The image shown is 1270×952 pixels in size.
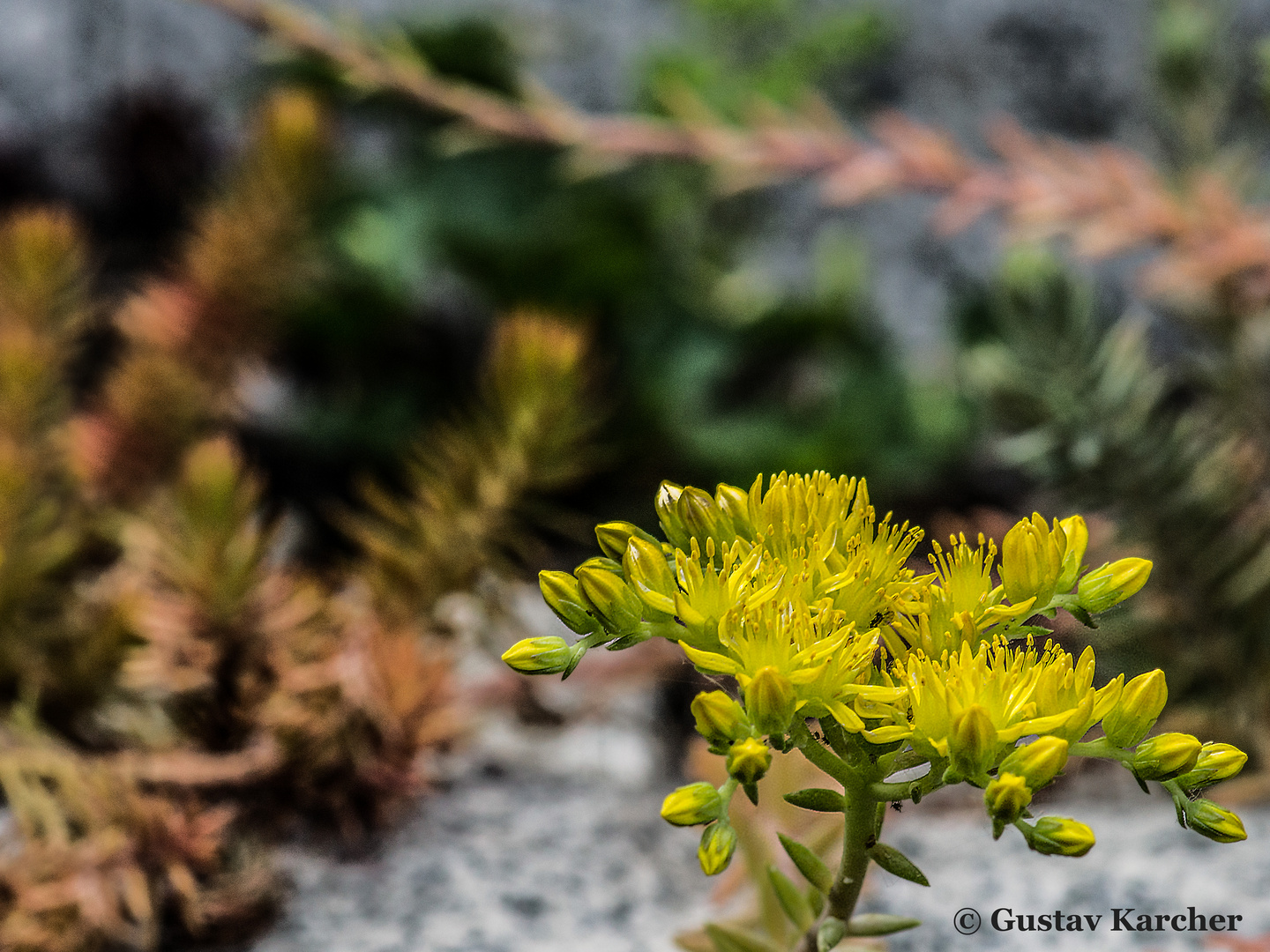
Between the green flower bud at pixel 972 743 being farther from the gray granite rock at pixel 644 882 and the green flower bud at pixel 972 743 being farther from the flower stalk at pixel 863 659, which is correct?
the gray granite rock at pixel 644 882

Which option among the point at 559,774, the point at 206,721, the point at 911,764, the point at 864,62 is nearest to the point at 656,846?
the point at 559,774

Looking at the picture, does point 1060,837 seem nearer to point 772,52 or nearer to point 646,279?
point 646,279

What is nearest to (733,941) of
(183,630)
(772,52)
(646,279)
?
(183,630)

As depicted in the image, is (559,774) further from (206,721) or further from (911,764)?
(911,764)

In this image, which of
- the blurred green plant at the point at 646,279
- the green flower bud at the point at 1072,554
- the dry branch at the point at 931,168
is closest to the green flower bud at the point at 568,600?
the green flower bud at the point at 1072,554

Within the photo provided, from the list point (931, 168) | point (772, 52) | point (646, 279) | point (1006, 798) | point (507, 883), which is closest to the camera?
point (1006, 798)

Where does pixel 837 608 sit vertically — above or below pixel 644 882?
above
